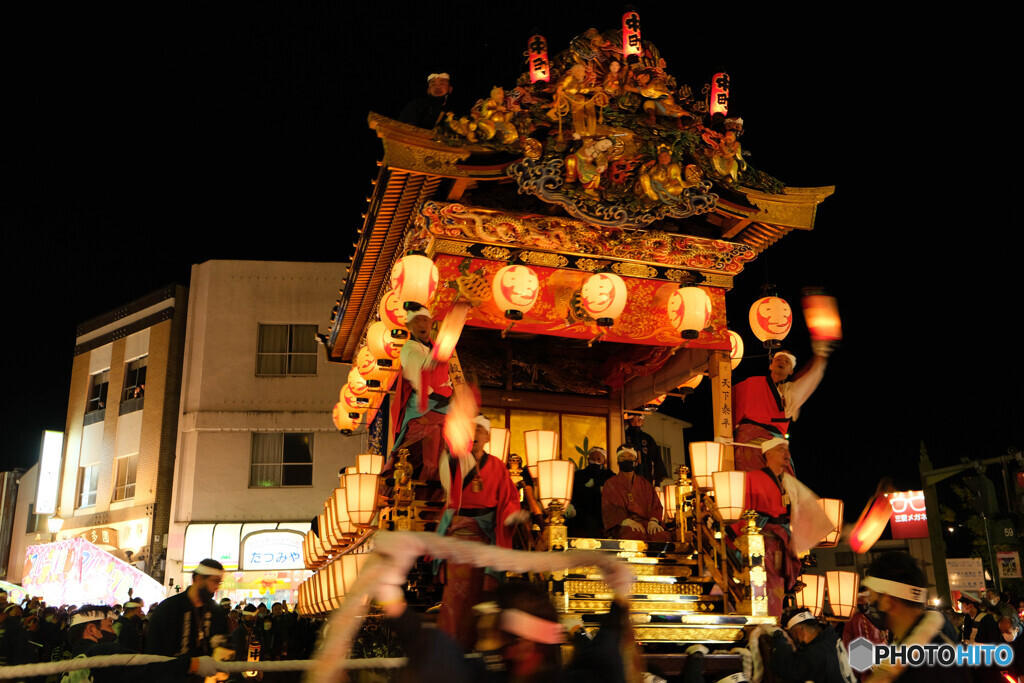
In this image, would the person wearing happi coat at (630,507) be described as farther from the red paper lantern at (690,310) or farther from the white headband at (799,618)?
the white headband at (799,618)

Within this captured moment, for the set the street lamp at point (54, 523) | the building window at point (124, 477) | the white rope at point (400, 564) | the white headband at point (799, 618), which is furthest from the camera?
the street lamp at point (54, 523)

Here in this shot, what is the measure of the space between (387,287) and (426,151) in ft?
9.68

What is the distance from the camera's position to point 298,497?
24.5 m

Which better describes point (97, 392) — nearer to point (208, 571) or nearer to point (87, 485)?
point (87, 485)

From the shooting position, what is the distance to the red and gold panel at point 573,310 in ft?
32.7

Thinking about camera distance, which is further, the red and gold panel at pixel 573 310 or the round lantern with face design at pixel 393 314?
the round lantern with face design at pixel 393 314

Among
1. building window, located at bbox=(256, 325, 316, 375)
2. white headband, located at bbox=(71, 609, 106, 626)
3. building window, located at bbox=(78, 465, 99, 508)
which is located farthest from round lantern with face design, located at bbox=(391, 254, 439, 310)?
building window, located at bbox=(78, 465, 99, 508)

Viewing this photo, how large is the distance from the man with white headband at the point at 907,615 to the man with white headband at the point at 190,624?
4.13m

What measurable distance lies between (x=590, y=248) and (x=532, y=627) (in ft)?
24.1

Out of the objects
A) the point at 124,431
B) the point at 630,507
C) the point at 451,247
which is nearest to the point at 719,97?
the point at 451,247

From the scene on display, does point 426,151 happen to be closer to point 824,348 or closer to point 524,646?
point 824,348

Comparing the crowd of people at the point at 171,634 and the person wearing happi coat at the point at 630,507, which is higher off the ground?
the person wearing happi coat at the point at 630,507

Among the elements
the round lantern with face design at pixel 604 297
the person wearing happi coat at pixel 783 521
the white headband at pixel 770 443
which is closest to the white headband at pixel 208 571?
the person wearing happi coat at pixel 783 521

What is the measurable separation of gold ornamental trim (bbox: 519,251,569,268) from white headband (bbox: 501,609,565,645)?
22.9ft
